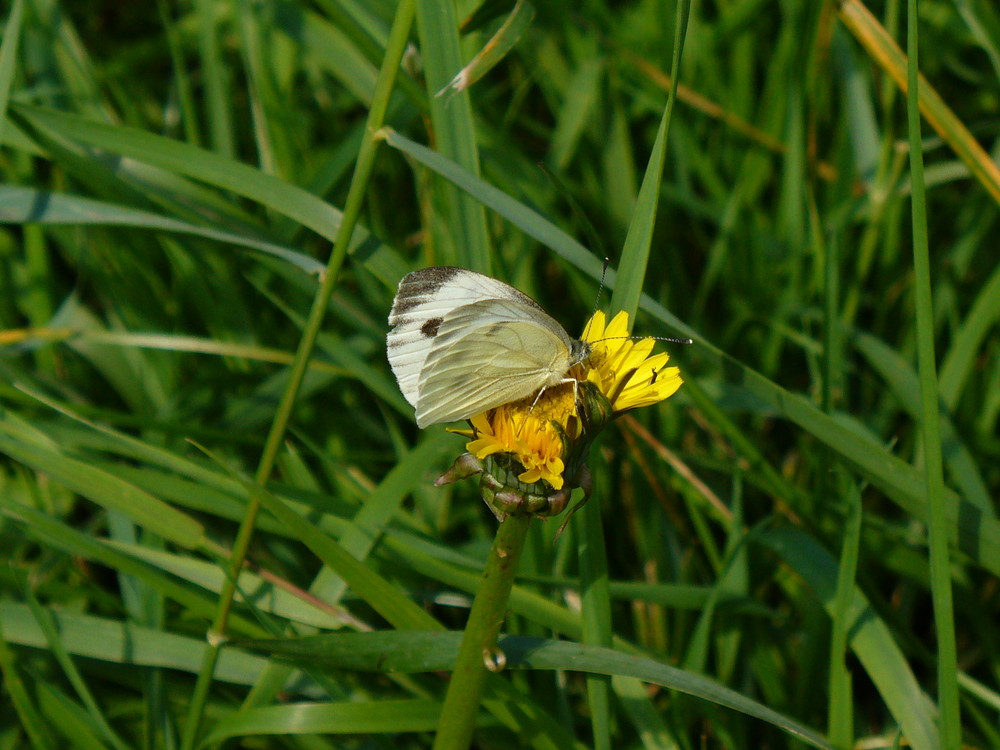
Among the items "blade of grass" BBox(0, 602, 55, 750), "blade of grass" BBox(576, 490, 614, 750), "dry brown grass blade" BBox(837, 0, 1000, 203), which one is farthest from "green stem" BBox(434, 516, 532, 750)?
"dry brown grass blade" BBox(837, 0, 1000, 203)

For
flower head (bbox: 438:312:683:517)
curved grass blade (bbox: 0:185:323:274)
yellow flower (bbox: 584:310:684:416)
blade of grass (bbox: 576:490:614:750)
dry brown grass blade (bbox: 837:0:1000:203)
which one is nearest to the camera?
flower head (bbox: 438:312:683:517)

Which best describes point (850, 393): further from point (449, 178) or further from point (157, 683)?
point (157, 683)

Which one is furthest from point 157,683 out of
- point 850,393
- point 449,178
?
point 850,393

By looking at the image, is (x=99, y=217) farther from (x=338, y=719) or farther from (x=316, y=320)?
(x=338, y=719)

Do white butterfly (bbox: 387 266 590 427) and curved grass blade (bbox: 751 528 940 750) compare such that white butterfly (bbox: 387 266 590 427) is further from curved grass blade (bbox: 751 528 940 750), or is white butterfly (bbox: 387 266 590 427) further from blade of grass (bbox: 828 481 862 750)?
curved grass blade (bbox: 751 528 940 750)

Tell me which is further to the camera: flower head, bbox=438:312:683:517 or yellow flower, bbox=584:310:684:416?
yellow flower, bbox=584:310:684:416

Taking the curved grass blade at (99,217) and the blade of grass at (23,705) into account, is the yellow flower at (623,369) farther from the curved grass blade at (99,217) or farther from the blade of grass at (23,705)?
the blade of grass at (23,705)
